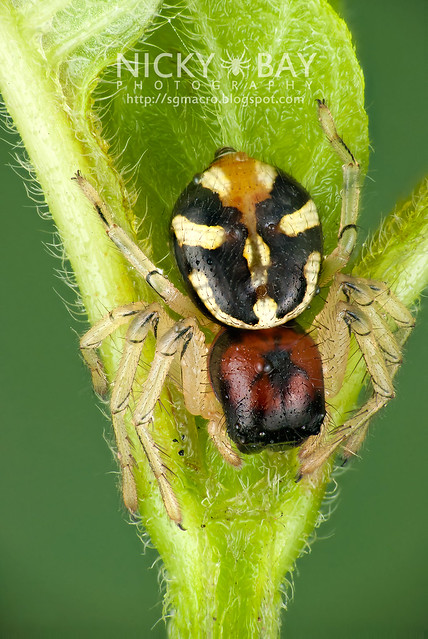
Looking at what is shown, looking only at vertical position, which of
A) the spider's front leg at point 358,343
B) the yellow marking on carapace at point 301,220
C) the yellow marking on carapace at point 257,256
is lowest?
the spider's front leg at point 358,343

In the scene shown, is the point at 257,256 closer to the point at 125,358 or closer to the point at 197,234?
the point at 197,234

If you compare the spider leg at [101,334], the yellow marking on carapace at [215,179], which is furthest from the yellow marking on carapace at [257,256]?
the spider leg at [101,334]

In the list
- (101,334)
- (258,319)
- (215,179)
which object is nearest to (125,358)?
(101,334)

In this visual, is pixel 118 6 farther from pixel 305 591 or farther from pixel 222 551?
pixel 305 591

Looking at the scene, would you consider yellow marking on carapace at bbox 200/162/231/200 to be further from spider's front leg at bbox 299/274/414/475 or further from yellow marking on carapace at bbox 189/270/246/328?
spider's front leg at bbox 299/274/414/475

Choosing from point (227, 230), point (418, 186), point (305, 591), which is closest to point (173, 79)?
point (227, 230)

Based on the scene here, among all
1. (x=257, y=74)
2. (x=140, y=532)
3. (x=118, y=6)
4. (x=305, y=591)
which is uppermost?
(x=118, y=6)

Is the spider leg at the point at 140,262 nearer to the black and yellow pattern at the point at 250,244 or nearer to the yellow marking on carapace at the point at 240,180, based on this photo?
the black and yellow pattern at the point at 250,244
